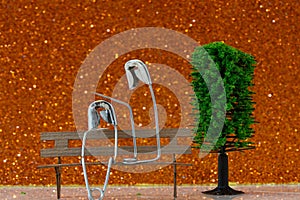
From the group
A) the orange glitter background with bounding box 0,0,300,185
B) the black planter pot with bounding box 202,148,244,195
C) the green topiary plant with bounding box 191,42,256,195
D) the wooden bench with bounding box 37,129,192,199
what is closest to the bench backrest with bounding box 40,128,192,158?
the wooden bench with bounding box 37,129,192,199

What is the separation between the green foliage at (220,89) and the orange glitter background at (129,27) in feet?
3.15

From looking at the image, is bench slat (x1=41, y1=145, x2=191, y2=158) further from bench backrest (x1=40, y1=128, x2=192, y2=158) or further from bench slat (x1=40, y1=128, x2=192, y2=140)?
bench slat (x1=40, y1=128, x2=192, y2=140)

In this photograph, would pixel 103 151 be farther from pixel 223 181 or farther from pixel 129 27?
pixel 129 27

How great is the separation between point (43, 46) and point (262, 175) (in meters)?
2.80

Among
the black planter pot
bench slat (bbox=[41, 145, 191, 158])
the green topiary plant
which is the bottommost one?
the black planter pot

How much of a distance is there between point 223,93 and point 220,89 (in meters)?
0.05

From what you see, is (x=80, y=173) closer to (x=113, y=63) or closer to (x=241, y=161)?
(x=113, y=63)

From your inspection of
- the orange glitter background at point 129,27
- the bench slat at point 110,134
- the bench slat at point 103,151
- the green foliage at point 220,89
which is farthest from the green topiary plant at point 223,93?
the orange glitter background at point 129,27

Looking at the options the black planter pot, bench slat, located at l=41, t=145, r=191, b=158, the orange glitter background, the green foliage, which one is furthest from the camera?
the orange glitter background

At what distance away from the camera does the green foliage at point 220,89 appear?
5.61 m

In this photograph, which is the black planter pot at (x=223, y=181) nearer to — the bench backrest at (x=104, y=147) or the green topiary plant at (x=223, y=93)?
the green topiary plant at (x=223, y=93)

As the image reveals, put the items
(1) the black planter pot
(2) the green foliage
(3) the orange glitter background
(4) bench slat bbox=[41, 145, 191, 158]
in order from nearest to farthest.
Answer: (4) bench slat bbox=[41, 145, 191, 158] → (2) the green foliage → (1) the black planter pot → (3) the orange glitter background

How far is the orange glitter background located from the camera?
6.68 metres

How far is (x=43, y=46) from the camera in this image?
6.70m
